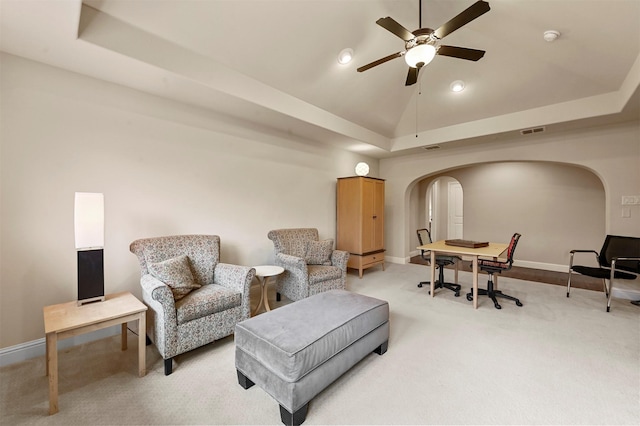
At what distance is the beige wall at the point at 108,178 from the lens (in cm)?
222

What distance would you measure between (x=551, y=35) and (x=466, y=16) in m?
1.78

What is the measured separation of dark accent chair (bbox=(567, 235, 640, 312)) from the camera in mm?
3342

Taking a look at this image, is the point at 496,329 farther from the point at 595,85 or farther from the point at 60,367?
the point at 60,367

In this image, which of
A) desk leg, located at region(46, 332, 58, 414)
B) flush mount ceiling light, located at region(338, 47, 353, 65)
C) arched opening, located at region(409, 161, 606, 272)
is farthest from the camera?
arched opening, located at region(409, 161, 606, 272)

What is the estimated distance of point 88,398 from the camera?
178cm

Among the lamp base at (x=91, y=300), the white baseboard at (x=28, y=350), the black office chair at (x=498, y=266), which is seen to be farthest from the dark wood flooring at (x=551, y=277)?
the white baseboard at (x=28, y=350)

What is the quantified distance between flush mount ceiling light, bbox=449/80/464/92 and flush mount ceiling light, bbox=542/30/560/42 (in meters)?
1.13

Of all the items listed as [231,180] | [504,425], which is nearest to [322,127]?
[231,180]

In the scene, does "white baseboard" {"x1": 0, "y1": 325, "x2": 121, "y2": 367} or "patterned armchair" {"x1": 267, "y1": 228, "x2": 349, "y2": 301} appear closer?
"white baseboard" {"x1": 0, "y1": 325, "x2": 121, "y2": 367}

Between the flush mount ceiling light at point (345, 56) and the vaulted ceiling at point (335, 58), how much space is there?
64 mm

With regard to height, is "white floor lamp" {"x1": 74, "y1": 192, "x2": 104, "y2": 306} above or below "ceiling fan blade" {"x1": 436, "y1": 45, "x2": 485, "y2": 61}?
below

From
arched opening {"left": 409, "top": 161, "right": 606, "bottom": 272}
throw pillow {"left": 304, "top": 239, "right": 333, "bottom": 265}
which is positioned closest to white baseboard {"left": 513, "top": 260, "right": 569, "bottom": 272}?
arched opening {"left": 409, "top": 161, "right": 606, "bottom": 272}

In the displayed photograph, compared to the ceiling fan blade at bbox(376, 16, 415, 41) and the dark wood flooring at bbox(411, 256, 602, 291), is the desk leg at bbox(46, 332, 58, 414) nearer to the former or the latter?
the ceiling fan blade at bbox(376, 16, 415, 41)

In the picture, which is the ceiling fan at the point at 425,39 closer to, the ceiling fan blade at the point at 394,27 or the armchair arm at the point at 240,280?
the ceiling fan blade at the point at 394,27
